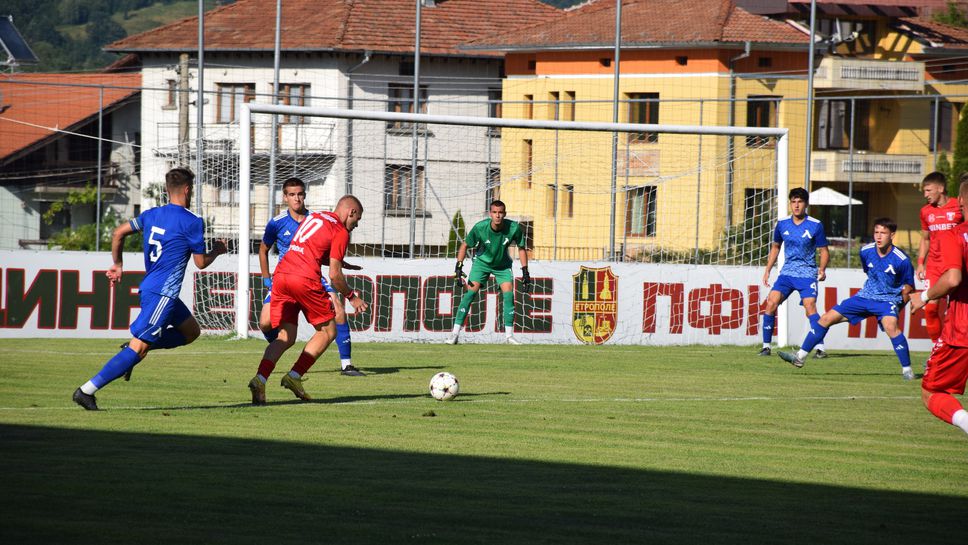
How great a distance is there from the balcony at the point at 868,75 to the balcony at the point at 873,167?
8.16ft

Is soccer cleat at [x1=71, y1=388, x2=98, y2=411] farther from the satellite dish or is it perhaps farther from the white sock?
the satellite dish

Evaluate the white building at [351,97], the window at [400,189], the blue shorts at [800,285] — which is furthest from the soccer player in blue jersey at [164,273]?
the window at [400,189]

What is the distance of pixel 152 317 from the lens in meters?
10.1

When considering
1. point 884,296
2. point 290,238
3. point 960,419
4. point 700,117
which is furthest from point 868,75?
point 960,419

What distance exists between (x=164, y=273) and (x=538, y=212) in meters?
14.7

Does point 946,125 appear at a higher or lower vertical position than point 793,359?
higher

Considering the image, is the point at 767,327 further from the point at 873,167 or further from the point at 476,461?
the point at 873,167

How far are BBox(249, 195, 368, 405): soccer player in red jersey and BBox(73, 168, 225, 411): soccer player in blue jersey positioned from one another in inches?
32.3

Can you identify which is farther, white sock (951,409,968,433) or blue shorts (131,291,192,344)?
blue shorts (131,291,192,344)

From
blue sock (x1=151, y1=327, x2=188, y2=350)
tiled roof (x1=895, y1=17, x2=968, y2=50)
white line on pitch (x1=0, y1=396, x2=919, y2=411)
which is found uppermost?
tiled roof (x1=895, y1=17, x2=968, y2=50)

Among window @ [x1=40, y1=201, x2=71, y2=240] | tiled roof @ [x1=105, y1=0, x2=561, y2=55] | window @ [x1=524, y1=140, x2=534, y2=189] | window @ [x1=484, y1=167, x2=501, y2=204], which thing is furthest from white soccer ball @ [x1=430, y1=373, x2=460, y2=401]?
tiled roof @ [x1=105, y1=0, x2=561, y2=55]

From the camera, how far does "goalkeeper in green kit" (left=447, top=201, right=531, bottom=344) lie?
1891 cm

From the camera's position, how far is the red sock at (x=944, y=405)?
8.58 m

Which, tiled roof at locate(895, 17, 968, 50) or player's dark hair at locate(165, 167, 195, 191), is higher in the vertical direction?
tiled roof at locate(895, 17, 968, 50)
